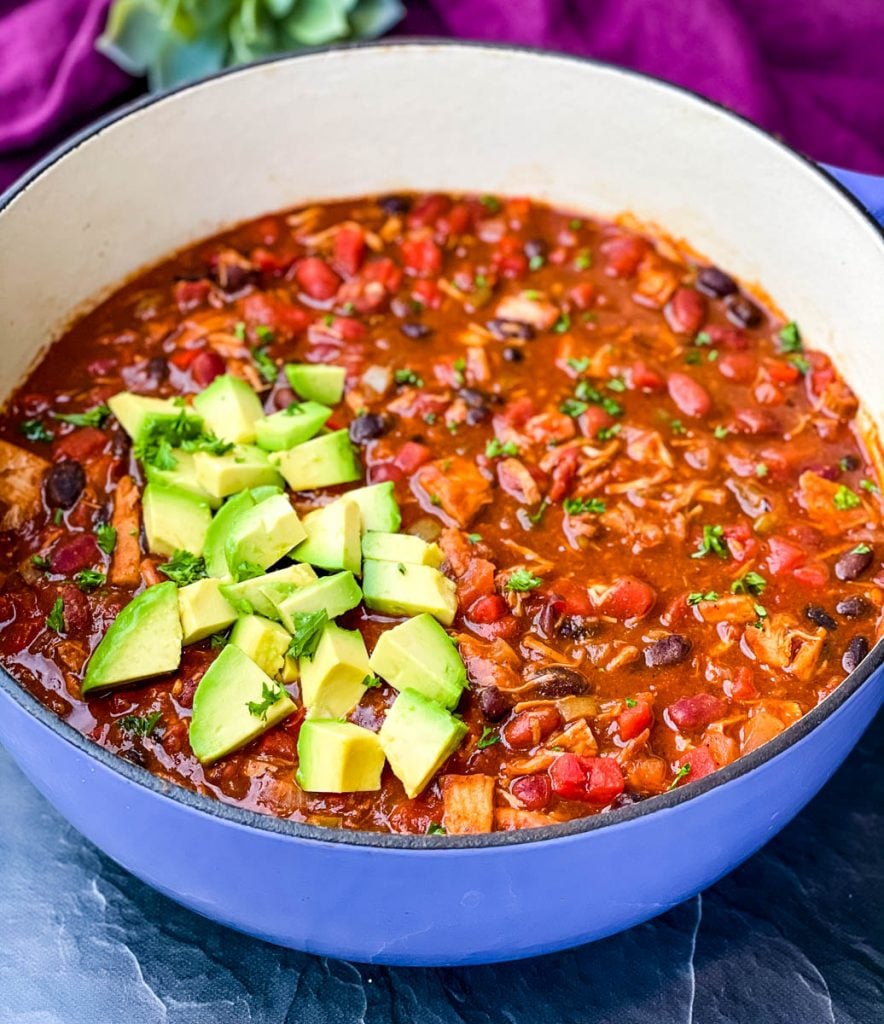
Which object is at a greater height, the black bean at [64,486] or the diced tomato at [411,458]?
the diced tomato at [411,458]

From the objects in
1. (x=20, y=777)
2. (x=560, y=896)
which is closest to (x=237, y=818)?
(x=560, y=896)

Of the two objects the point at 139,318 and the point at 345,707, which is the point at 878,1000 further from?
the point at 139,318

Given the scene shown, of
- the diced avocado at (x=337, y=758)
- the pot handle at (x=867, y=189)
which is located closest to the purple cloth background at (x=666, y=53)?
the pot handle at (x=867, y=189)

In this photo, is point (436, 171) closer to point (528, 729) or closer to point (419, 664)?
point (419, 664)

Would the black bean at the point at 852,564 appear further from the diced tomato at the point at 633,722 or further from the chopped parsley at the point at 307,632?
the chopped parsley at the point at 307,632

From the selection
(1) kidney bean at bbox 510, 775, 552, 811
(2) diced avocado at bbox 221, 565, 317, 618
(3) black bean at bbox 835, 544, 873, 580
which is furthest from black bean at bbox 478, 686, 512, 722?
(3) black bean at bbox 835, 544, 873, 580

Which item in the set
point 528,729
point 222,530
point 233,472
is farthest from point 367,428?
point 528,729
